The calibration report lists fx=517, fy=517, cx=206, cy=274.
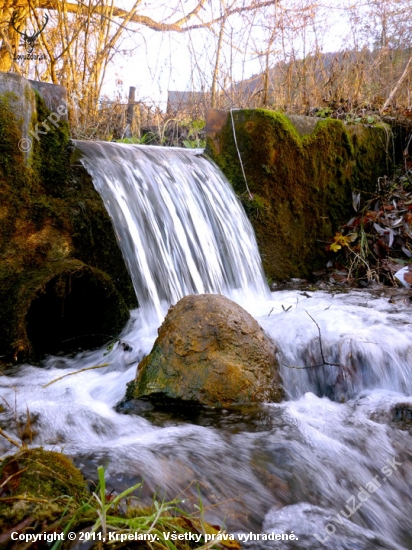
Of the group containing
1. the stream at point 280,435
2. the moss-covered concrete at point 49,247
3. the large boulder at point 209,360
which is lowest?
the stream at point 280,435

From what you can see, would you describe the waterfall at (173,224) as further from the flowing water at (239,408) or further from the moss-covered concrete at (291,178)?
the moss-covered concrete at (291,178)

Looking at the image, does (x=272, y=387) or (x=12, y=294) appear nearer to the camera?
(x=272, y=387)

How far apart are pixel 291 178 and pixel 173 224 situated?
5.82 feet

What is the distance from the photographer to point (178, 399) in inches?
106

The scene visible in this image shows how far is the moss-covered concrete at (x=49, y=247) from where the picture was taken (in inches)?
135

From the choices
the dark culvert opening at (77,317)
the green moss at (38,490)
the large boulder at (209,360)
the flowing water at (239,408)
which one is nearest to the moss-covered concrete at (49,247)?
the dark culvert opening at (77,317)

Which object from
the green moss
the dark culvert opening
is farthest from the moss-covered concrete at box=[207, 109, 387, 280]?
the green moss

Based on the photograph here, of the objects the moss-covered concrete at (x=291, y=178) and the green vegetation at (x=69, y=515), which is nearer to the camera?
the green vegetation at (x=69, y=515)

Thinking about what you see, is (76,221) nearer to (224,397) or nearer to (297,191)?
(224,397)

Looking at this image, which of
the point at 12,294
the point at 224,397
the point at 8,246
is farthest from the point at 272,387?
the point at 8,246

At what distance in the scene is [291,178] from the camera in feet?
18.3

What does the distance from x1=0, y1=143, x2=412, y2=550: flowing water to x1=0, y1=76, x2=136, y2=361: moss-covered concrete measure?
6.4 inches

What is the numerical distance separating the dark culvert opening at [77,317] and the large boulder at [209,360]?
0.90m

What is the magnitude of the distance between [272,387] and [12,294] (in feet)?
5.91
